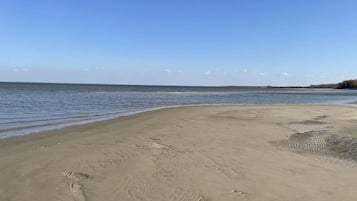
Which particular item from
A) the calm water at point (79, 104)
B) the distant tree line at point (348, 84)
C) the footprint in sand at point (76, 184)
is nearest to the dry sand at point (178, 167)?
the footprint in sand at point (76, 184)

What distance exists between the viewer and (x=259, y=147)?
1034 centimetres

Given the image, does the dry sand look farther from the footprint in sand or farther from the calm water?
the calm water

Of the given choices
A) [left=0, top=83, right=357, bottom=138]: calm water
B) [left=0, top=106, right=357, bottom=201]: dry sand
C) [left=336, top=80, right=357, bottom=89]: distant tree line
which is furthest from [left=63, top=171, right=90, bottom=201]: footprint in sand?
[left=336, top=80, right=357, bottom=89]: distant tree line

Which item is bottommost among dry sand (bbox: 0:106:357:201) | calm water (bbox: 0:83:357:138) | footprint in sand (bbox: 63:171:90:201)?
calm water (bbox: 0:83:357:138)

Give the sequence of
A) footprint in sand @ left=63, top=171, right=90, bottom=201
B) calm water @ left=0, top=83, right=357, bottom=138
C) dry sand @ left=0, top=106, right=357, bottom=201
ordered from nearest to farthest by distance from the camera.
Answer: footprint in sand @ left=63, top=171, right=90, bottom=201
dry sand @ left=0, top=106, right=357, bottom=201
calm water @ left=0, top=83, right=357, bottom=138

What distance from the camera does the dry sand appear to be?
231 inches

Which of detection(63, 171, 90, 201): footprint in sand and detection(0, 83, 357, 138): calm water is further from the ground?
detection(63, 171, 90, 201): footprint in sand

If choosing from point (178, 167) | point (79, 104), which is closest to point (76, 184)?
point (178, 167)

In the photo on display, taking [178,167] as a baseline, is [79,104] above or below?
below

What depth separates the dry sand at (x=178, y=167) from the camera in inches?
231

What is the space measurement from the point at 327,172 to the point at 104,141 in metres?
6.46

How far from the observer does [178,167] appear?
25.0ft

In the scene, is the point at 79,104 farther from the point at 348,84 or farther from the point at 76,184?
the point at 348,84

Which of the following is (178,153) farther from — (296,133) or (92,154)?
(296,133)
